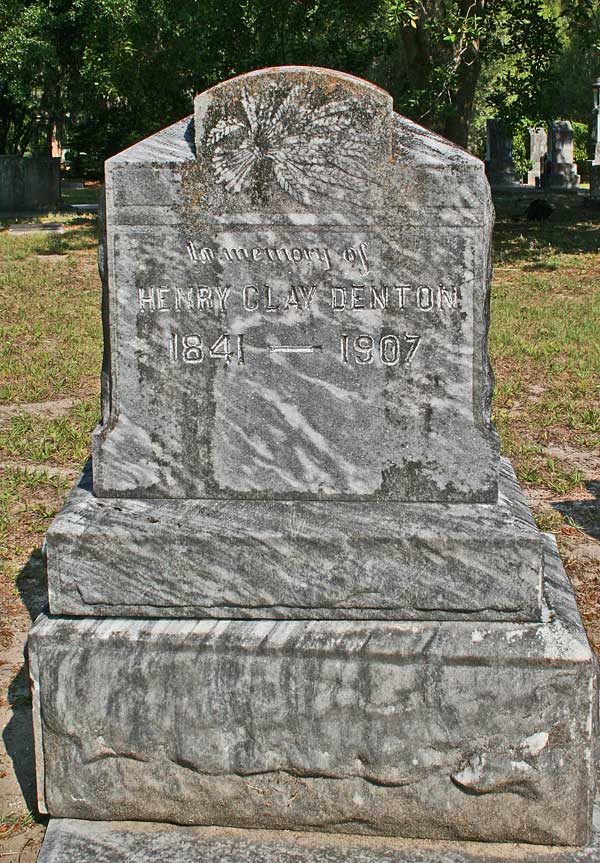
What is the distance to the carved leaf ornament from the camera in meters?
2.70

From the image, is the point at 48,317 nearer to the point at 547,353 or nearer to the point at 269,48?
the point at 547,353

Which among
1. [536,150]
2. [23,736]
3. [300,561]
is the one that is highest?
[536,150]

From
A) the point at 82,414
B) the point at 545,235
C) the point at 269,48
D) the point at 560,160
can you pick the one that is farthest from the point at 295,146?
the point at 560,160

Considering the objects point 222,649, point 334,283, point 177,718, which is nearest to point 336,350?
point 334,283

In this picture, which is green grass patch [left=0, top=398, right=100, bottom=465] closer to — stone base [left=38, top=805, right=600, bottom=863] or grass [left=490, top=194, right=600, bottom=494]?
grass [left=490, top=194, right=600, bottom=494]

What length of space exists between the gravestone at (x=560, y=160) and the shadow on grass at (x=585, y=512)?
2293cm

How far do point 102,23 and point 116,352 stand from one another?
17.9 m

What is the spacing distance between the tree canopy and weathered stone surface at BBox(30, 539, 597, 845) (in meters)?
10.7

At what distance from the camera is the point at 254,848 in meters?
2.74

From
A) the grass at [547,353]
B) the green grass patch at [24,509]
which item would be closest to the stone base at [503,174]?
the grass at [547,353]

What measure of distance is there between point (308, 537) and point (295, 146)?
1.02m

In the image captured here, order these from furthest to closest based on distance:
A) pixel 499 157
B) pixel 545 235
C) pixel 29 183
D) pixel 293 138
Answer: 1. pixel 499 157
2. pixel 29 183
3. pixel 545 235
4. pixel 293 138

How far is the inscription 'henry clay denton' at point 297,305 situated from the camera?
2709mm

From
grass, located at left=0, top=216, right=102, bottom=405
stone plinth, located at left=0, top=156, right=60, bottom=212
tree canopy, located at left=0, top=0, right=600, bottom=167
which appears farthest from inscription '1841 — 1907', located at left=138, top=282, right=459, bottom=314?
stone plinth, located at left=0, top=156, right=60, bottom=212
